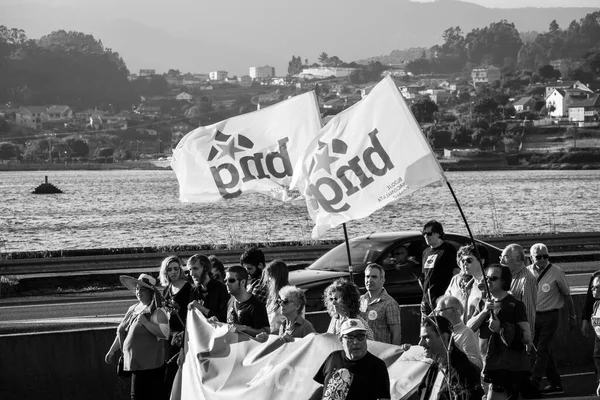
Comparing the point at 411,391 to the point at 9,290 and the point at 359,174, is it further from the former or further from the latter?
the point at 9,290

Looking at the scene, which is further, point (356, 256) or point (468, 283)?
point (356, 256)

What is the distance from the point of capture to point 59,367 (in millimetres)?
9750

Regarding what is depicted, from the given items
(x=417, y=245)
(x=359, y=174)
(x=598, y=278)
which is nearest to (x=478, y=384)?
(x=598, y=278)

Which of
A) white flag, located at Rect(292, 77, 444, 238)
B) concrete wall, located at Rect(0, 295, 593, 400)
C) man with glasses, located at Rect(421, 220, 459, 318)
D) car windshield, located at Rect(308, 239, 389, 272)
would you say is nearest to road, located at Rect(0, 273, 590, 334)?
car windshield, located at Rect(308, 239, 389, 272)

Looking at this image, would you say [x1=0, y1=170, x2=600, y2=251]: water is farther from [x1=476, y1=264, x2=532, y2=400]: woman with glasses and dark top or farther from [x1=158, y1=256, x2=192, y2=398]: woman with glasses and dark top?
[x1=476, y1=264, x2=532, y2=400]: woman with glasses and dark top

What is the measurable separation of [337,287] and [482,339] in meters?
1.15

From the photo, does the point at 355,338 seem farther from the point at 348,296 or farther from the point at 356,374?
the point at 348,296

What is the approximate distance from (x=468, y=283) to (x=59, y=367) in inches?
140

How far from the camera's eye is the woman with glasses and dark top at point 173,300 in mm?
8914

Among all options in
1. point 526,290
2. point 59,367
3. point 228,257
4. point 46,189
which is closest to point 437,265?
point 526,290

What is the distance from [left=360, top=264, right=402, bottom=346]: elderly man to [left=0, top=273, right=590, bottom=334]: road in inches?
223

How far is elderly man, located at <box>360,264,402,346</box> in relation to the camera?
8.52 metres

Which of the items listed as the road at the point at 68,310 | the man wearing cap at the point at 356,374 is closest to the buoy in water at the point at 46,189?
the road at the point at 68,310

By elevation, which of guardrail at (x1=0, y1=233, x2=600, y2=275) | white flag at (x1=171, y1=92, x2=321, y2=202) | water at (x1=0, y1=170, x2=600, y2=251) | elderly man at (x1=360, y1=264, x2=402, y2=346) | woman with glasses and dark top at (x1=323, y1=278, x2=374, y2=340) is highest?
white flag at (x1=171, y1=92, x2=321, y2=202)
